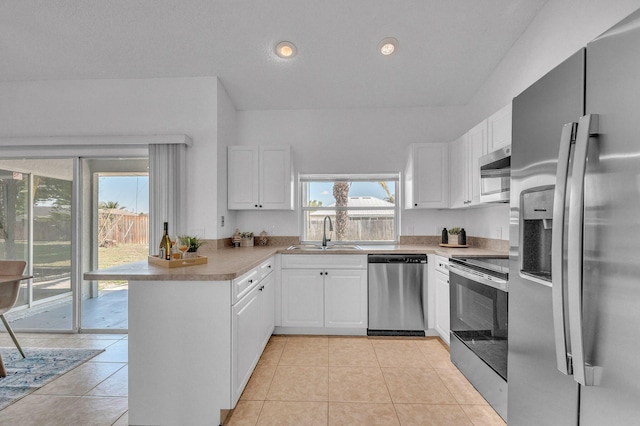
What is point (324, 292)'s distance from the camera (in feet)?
11.0

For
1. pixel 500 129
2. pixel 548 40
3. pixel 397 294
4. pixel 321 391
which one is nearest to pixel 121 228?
pixel 321 391

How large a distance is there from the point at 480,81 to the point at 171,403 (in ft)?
13.2

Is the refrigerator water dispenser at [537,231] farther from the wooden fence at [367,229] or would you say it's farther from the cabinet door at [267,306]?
the wooden fence at [367,229]

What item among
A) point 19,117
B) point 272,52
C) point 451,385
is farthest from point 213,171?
point 451,385

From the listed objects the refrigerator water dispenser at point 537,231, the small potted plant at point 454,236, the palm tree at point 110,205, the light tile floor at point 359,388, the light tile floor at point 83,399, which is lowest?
the light tile floor at point 83,399

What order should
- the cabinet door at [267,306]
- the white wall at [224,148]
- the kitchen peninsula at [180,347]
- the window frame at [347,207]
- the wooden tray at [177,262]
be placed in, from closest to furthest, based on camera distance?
1. the kitchen peninsula at [180,347]
2. the wooden tray at [177,262]
3. the cabinet door at [267,306]
4. the white wall at [224,148]
5. the window frame at [347,207]

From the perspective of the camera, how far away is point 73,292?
345 cm

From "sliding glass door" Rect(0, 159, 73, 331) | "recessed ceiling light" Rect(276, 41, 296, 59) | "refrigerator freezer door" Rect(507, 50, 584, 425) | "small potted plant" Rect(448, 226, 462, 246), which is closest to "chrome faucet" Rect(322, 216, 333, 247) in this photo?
"small potted plant" Rect(448, 226, 462, 246)

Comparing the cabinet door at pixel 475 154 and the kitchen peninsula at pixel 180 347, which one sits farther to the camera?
the cabinet door at pixel 475 154

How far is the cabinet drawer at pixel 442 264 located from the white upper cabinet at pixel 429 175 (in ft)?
2.47

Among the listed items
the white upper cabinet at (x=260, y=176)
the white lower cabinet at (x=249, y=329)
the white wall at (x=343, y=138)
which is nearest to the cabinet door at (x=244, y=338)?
the white lower cabinet at (x=249, y=329)

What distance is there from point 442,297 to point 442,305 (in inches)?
3.1

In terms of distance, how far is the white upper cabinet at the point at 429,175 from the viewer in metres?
3.59

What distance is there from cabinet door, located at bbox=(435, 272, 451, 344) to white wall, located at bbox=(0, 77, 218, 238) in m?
2.40
